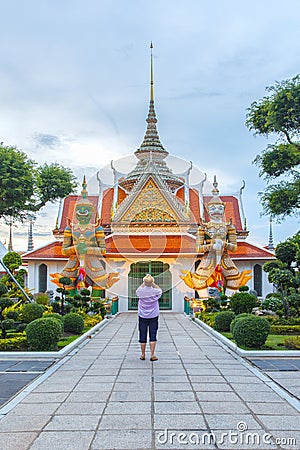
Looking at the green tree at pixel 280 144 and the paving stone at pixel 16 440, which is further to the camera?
the green tree at pixel 280 144

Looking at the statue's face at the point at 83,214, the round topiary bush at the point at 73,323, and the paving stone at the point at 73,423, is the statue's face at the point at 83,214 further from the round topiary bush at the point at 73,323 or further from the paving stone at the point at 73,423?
the paving stone at the point at 73,423

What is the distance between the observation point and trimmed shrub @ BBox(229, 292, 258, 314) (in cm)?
1329

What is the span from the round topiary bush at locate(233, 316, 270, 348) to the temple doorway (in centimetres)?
1154

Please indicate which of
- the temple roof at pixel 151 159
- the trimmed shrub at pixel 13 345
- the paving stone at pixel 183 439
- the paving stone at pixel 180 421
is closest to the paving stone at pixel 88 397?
the paving stone at pixel 180 421

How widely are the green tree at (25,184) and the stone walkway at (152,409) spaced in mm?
17905

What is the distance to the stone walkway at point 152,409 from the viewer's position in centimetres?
429

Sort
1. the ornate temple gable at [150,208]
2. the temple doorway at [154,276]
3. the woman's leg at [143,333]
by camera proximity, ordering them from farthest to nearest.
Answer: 1. the ornate temple gable at [150,208]
2. the temple doorway at [154,276]
3. the woman's leg at [143,333]

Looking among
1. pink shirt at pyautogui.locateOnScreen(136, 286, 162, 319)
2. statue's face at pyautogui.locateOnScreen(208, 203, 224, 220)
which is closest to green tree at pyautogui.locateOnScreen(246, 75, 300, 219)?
statue's face at pyautogui.locateOnScreen(208, 203, 224, 220)

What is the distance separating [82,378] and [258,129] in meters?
12.4

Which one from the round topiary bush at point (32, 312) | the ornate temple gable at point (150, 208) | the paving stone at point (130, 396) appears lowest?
the paving stone at point (130, 396)

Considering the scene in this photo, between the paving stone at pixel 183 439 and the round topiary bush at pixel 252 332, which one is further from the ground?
the round topiary bush at pixel 252 332

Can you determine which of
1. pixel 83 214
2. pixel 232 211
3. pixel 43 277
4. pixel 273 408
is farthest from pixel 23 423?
pixel 232 211

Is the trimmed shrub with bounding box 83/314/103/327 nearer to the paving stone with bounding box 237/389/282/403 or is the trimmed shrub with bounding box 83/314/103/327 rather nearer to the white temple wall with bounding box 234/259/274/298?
the paving stone with bounding box 237/389/282/403

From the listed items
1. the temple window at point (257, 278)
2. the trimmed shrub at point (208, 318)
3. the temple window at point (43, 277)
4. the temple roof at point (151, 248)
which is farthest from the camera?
the temple window at point (43, 277)
